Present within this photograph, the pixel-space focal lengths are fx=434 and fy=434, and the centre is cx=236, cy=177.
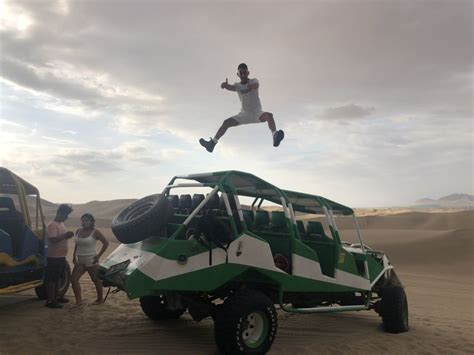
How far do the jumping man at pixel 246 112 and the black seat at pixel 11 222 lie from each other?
4.07 metres

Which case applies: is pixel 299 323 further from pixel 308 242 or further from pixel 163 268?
pixel 163 268

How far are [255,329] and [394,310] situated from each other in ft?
10.4

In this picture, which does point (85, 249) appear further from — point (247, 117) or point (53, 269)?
point (247, 117)

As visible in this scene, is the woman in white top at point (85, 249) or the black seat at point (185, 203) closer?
the black seat at point (185, 203)

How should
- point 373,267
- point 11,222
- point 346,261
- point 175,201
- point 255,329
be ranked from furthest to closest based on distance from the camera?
point 11,222, point 373,267, point 346,261, point 175,201, point 255,329

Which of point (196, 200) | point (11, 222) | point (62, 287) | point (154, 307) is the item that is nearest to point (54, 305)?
point (62, 287)

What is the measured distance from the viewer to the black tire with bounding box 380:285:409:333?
7.70 m

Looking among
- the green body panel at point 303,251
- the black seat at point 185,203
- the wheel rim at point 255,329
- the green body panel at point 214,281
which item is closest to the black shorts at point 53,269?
the black seat at point 185,203

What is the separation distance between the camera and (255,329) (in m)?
5.86

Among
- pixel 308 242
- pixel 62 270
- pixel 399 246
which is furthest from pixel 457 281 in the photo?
pixel 62 270

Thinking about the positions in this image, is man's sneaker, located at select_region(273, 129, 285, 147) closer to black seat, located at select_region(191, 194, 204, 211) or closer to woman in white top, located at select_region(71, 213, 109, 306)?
black seat, located at select_region(191, 194, 204, 211)

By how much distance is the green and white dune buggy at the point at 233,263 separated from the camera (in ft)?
17.9

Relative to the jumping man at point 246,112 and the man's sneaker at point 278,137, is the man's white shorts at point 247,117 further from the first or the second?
the man's sneaker at point 278,137

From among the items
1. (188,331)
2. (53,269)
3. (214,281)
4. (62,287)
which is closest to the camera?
(214,281)
